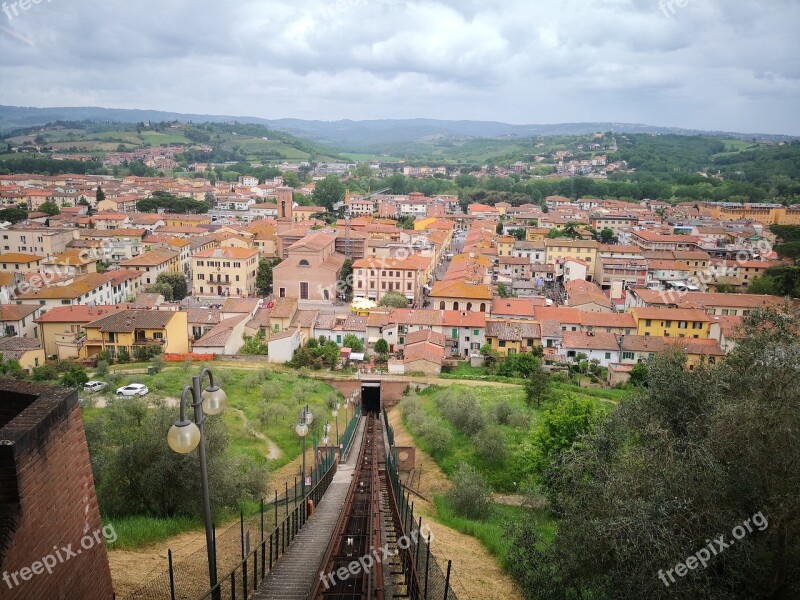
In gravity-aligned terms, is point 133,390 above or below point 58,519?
below

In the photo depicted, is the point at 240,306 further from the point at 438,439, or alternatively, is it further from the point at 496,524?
the point at 496,524

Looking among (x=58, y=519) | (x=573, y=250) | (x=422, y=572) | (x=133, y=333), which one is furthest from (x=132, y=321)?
(x=573, y=250)

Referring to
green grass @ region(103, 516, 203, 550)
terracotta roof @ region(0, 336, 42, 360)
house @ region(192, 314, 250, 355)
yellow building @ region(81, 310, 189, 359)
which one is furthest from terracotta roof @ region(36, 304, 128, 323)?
green grass @ region(103, 516, 203, 550)

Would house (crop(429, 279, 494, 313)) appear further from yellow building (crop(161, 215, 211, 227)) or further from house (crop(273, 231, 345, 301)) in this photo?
yellow building (crop(161, 215, 211, 227))

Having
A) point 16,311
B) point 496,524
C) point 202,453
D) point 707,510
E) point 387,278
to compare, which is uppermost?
point 202,453

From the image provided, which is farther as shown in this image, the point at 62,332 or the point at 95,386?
the point at 62,332

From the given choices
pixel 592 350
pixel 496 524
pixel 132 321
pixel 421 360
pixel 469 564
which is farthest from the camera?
pixel 592 350
